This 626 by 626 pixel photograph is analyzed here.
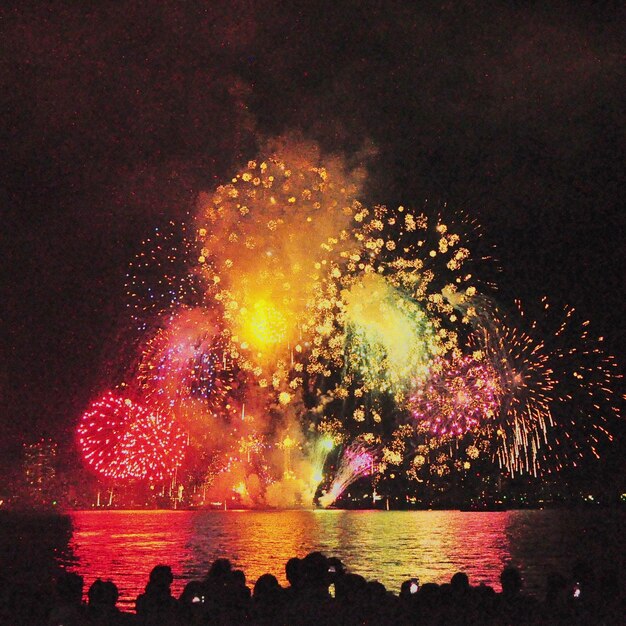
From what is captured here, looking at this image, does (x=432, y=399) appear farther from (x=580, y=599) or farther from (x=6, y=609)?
(x=6, y=609)

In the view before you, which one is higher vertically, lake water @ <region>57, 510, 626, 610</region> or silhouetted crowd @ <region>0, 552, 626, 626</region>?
silhouetted crowd @ <region>0, 552, 626, 626</region>

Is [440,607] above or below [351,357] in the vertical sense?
below

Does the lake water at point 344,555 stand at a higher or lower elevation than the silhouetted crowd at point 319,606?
lower

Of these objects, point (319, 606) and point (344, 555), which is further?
point (344, 555)

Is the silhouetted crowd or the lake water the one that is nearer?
the silhouetted crowd

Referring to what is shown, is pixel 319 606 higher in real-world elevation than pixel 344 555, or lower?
higher

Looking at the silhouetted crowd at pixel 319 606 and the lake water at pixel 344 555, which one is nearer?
the silhouetted crowd at pixel 319 606

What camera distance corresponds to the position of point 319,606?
11.6m

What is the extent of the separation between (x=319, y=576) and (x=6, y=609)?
5.35 meters

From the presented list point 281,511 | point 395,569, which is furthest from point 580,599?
point 281,511

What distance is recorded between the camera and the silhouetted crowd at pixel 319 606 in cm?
1154

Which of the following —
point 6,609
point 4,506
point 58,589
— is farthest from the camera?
point 4,506

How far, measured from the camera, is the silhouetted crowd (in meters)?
11.5

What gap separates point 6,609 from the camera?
1262cm
